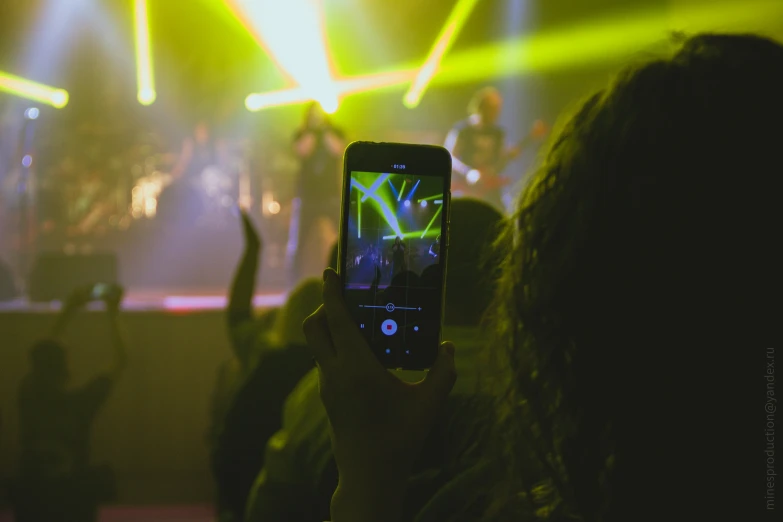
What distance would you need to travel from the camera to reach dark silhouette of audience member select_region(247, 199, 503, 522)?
89 cm

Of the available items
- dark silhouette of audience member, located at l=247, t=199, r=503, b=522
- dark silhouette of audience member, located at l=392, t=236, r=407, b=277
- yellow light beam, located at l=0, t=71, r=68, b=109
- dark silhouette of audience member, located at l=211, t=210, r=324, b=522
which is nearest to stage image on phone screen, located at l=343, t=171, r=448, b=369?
dark silhouette of audience member, located at l=392, t=236, r=407, b=277

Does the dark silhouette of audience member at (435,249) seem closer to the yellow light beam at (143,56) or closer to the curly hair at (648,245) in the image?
the curly hair at (648,245)

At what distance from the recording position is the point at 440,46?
677cm

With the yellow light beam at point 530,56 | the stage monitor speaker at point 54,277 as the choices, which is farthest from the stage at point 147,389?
the yellow light beam at point 530,56

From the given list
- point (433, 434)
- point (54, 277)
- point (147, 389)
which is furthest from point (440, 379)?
point (54, 277)

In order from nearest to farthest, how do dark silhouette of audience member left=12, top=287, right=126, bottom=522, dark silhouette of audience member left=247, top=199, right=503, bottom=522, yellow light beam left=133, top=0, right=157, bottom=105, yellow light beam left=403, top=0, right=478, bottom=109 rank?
dark silhouette of audience member left=247, top=199, right=503, bottom=522 < dark silhouette of audience member left=12, top=287, right=126, bottom=522 < yellow light beam left=133, top=0, right=157, bottom=105 < yellow light beam left=403, top=0, right=478, bottom=109

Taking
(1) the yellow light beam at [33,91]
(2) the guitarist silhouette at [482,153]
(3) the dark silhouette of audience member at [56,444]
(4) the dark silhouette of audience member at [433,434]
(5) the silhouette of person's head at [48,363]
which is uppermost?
(1) the yellow light beam at [33,91]

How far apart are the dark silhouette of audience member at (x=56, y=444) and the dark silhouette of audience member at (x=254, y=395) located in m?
1.21

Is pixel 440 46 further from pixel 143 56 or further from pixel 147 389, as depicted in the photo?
pixel 147 389

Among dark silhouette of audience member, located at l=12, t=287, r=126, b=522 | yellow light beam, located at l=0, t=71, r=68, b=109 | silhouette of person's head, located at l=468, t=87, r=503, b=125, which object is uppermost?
yellow light beam, located at l=0, t=71, r=68, b=109

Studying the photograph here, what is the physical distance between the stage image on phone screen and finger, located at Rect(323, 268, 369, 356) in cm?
10

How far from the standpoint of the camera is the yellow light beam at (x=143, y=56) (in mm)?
6528

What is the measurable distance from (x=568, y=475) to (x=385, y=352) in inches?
7.7

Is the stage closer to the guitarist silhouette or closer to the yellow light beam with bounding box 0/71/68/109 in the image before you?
the guitarist silhouette
